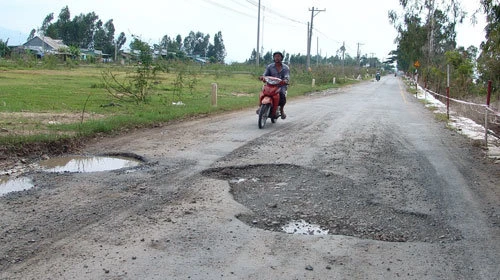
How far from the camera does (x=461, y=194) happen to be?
5.86 m

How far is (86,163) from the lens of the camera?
713 centimetres

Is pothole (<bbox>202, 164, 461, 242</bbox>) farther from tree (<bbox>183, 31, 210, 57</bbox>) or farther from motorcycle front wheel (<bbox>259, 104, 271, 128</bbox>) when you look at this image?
tree (<bbox>183, 31, 210, 57</bbox>)

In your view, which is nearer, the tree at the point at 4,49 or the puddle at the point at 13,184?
the puddle at the point at 13,184

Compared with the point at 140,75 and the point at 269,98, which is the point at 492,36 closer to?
the point at 269,98

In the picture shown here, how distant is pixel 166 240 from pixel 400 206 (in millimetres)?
2605

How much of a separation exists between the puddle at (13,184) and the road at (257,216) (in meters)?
0.16

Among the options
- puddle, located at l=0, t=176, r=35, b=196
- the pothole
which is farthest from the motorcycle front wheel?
puddle, located at l=0, t=176, r=35, b=196

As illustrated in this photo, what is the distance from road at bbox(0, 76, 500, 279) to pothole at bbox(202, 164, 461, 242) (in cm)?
2

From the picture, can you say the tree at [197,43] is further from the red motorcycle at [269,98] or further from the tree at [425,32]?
the red motorcycle at [269,98]

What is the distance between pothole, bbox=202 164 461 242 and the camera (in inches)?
176

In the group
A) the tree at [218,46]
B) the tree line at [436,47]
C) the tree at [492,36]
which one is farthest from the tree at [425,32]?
the tree at [218,46]

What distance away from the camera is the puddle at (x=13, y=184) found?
18.1ft

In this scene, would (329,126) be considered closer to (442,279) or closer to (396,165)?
(396,165)

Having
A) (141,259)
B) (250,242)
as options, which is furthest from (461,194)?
(141,259)
